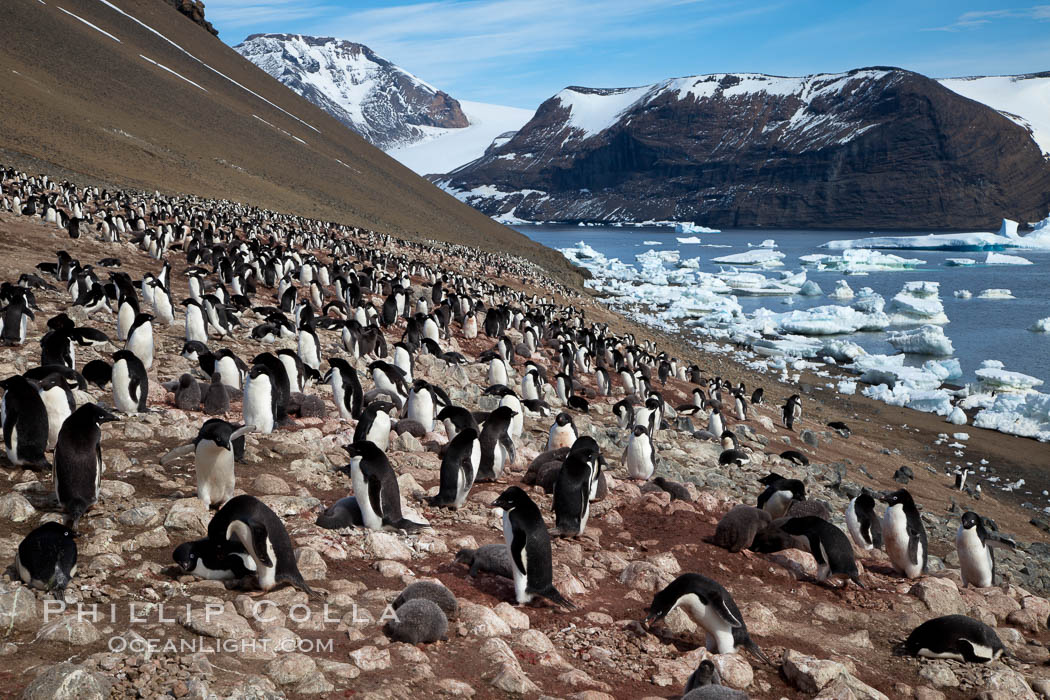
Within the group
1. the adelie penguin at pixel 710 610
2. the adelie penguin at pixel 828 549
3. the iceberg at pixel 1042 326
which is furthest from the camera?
the iceberg at pixel 1042 326

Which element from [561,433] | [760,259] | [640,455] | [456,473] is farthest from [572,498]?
[760,259]

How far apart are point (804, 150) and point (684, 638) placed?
7247 inches

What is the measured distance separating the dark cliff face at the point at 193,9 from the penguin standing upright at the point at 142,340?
90.4 m

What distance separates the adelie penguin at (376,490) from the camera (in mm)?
5367

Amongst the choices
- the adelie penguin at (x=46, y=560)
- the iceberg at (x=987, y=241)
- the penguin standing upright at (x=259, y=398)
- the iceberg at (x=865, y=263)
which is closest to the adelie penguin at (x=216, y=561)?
the adelie penguin at (x=46, y=560)

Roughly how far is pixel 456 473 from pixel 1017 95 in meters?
225

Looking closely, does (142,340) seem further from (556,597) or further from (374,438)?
(556,597)

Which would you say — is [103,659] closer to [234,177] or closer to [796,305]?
[796,305]

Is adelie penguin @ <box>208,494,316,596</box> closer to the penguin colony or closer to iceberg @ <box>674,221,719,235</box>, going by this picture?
the penguin colony

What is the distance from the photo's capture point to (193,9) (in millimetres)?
86000

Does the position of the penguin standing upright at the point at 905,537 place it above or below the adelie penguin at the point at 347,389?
below

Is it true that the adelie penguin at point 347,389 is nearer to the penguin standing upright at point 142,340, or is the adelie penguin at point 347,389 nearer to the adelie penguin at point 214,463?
the penguin standing upright at point 142,340

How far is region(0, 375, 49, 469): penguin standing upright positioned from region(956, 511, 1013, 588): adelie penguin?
7.47 metres

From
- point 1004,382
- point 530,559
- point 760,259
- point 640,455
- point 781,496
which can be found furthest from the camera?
point 760,259
